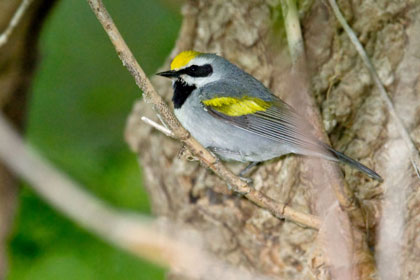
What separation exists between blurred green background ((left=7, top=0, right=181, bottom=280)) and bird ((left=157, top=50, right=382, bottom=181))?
1263 millimetres

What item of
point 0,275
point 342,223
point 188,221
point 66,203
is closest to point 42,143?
point 0,275

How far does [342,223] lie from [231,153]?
661mm

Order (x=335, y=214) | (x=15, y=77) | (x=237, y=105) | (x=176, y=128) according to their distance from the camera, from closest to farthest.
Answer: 1. (x=176, y=128)
2. (x=335, y=214)
3. (x=237, y=105)
4. (x=15, y=77)

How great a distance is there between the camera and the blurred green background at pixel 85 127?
3818mm

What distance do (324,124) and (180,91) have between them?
741mm

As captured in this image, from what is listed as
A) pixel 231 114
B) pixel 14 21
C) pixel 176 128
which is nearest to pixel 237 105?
pixel 231 114

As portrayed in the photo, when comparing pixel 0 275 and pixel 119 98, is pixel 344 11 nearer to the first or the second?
pixel 119 98

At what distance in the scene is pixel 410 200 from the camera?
2.70 m

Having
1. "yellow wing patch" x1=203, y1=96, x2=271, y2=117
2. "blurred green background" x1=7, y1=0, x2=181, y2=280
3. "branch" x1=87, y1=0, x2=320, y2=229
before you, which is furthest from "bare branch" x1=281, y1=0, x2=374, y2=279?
"blurred green background" x1=7, y1=0, x2=181, y2=280

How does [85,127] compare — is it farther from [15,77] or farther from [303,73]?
[303,73]

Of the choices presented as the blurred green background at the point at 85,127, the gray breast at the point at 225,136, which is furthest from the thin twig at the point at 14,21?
the gray breast at the point at 225,136

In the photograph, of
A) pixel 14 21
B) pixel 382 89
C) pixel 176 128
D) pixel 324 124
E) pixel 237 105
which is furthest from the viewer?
pixel 14 21

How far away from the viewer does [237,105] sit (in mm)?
2826

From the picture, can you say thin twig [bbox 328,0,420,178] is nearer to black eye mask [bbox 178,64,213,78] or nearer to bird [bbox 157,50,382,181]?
bird [bbox 157,50,382,181]
